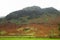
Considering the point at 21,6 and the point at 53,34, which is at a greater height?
the point at 21,6

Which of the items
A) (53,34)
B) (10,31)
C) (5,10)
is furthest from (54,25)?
(5,10)

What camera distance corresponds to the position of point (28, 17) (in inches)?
128

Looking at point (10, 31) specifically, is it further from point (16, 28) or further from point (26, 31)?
point (26, 31)

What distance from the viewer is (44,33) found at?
3172 millimetres

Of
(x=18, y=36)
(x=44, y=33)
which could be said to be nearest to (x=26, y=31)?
(x=18, y=36)

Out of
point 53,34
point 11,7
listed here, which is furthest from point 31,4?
point 53,34

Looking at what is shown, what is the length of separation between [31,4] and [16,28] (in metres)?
0.77

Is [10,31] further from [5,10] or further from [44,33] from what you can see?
[44,33]

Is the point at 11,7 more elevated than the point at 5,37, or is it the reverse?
the point at 11,7

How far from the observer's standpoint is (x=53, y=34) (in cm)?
320

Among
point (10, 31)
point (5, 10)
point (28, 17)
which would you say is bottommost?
point (10, 31)

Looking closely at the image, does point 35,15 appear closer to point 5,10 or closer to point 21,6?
point 21,6

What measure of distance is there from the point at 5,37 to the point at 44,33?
3.41 feet

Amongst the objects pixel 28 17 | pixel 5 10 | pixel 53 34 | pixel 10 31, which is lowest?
pixel 53 34
